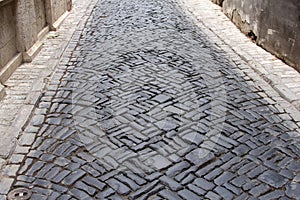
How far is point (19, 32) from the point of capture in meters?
6.62

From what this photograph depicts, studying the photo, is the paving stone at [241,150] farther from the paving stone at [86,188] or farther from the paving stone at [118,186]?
the paving stone at [86,188]

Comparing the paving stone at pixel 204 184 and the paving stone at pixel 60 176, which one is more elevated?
the paving stone at pixel 204 184

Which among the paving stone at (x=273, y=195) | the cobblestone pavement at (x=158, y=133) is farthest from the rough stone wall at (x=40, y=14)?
the paving stone at (x=273, y=195)

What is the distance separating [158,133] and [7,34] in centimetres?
339

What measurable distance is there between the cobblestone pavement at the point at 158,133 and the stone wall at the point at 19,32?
0.81m

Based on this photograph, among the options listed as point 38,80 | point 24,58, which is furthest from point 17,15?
point 38,80

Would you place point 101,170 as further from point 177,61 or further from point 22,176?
point 177,61

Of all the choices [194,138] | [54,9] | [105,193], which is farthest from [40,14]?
[105,193]

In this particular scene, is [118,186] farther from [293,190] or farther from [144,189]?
[293,190]

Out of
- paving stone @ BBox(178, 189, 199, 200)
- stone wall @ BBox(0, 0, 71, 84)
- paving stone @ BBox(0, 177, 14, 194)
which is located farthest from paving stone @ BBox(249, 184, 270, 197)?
stone wall @ BBox(0, 0, 71, 84)

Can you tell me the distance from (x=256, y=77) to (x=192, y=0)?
24.3 feet

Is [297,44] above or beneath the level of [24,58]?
above

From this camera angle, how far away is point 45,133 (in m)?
4.47

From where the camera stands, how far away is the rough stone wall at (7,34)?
5.91 m
